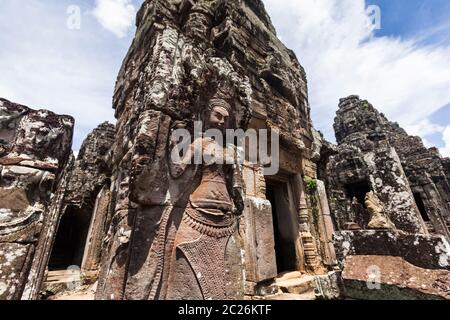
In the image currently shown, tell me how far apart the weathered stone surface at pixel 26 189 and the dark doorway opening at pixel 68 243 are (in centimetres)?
1120

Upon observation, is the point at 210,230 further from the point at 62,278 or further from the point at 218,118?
the point at 62,278

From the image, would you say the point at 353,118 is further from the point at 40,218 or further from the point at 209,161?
the point at 40,218

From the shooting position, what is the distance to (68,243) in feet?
41.3

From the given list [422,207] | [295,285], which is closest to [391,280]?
[295,285]

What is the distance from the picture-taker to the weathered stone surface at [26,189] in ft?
5.09

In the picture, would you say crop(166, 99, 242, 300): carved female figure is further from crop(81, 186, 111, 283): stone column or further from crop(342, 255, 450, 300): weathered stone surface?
crop(81, 186, 111, 283): stone column

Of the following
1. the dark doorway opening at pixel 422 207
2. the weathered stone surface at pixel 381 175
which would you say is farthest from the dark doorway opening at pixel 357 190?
the dark doorway opening at pixel 422 207

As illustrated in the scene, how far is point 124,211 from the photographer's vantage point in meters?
1.93

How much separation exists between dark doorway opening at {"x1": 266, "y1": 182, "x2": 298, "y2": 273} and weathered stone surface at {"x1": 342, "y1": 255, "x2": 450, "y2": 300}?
10.9ft

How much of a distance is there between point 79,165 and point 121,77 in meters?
7.36

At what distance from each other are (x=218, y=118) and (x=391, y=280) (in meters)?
2.13

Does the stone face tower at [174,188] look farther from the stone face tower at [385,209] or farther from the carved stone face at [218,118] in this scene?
the stone face tower at [385,209]

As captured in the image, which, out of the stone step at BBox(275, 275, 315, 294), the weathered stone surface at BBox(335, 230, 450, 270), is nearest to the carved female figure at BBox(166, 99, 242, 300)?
the weathered stone surface at BBox(335, 230, 450, 270)
